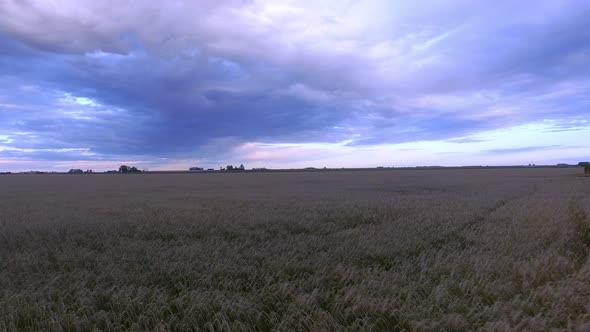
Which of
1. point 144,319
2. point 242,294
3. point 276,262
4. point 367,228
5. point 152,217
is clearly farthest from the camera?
point 152,217

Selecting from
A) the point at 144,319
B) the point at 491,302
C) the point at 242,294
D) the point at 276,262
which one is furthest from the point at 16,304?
the point at 491,302

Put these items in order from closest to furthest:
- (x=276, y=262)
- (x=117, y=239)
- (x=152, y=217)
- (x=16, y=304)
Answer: (x=16, y=304) → (x=276, y=262) → (x=117, y=239) → (x=152, y=217)

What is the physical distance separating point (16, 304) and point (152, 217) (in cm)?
938

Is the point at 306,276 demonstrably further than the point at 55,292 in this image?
Yes

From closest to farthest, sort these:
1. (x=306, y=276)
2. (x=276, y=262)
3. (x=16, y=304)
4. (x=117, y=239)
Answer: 1. (x=16, y=304)
2. (x=306, y=276)
3. (x=276, y=262)
4. (x=117, y=239)

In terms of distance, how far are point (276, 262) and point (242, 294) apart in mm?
1812

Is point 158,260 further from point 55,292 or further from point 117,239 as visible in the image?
point 117,239

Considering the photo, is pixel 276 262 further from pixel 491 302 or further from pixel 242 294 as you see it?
pixel 491 302

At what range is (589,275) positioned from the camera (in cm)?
716

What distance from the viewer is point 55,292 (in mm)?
6828

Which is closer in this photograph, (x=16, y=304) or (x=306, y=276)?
(x=16, y=304)

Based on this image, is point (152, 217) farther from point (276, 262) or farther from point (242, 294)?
point (242, 294)

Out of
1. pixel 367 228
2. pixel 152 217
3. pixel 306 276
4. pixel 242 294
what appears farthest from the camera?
pixel 152 217

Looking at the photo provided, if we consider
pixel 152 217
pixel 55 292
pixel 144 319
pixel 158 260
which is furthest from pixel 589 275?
pixel 152 217
